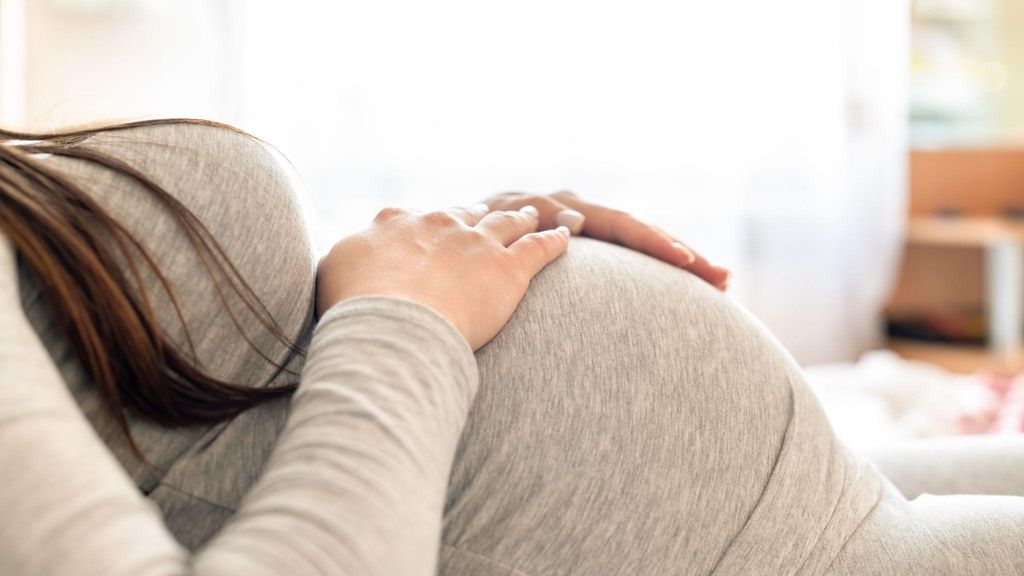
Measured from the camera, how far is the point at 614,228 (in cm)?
89

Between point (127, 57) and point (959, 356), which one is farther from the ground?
point (127, 57)

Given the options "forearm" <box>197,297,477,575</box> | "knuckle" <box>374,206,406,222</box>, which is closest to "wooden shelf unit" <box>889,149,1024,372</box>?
"knuckle" <box>374,206,406,222</box>

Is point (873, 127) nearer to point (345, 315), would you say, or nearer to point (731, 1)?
point (731, 1)

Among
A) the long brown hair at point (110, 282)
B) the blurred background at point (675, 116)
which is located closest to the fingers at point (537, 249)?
the long brown hair at point (110, 282)

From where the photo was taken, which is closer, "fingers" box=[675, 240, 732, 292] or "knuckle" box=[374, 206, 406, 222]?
"knuckle" box=[374, 206, 406, 222]

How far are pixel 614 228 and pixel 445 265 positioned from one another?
276 millimetres

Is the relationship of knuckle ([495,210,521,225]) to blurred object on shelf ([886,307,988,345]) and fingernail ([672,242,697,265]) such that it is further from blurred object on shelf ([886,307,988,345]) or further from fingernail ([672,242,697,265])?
blurred object on shelf ([886,307,988,345])

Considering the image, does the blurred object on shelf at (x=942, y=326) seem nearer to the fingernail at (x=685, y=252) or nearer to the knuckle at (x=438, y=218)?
the fingernail at (x=685, y=252)

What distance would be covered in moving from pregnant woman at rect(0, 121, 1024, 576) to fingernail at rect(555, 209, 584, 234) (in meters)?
0.08

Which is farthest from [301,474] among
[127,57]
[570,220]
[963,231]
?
[963,231]

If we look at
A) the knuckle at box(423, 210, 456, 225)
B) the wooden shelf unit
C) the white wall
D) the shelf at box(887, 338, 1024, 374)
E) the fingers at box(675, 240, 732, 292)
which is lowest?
the shelf at box(887, 338, 1024, 374)

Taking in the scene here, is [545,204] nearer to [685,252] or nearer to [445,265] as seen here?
[685,252]

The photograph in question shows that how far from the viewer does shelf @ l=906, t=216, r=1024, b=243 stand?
2.75 meters

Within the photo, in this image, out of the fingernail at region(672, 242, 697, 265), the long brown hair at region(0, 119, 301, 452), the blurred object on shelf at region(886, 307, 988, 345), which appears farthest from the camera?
the blurred object on shelf at region(886, 307, 988, 345)
